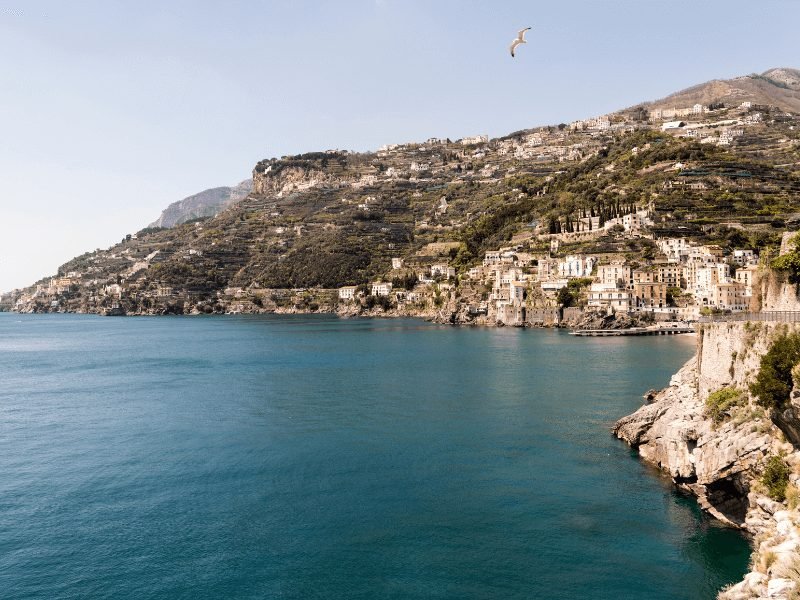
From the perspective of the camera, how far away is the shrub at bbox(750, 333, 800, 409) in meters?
17.9

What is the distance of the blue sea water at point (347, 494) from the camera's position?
18203 millimetres

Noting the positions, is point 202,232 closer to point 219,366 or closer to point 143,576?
point 219,366

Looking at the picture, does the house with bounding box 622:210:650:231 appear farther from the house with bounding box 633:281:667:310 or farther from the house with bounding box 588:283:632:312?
the house with bounding box 588:283:632:312

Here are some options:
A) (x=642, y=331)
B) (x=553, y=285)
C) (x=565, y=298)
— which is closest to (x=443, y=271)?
(x=553, y=285)

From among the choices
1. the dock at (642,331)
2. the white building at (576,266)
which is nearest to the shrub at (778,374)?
the dock at (642,331)

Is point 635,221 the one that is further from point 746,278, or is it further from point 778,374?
point 778,374

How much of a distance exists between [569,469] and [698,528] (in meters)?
6.48

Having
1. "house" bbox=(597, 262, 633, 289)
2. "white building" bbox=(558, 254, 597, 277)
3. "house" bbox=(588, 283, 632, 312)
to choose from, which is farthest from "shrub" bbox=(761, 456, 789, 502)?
"white building" bbox=(558, 254, 597, 277)

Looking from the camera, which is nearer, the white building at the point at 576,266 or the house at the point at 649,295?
the house at the point at 649,295

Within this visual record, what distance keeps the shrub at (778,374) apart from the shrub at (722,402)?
2.62 m

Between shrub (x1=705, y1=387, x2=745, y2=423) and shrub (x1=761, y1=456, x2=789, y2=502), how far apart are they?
12.6 ft

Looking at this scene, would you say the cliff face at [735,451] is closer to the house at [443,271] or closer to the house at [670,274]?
the house at [670,274]

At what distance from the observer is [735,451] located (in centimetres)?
1953

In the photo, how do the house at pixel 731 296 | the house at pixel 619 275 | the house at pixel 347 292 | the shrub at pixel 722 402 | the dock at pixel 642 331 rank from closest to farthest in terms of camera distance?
the shrub at pixel 722 402
the dock at pixel 642 331
the house at pixel 731 296
the house at pixel 619 275
the house at pixel 347 292
